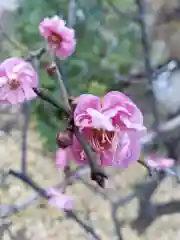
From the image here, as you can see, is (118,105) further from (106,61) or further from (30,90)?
(106,61)

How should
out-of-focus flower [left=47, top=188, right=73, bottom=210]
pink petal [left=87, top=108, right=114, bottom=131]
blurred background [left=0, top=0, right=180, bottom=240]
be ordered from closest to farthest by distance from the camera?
pink petal [left=87, top=108, right=114, bottom=131], out-of-focus flower [left=47, top=188, right=73, bottom=210], blurred background [left=0, top=0, right=180, bottom=240]

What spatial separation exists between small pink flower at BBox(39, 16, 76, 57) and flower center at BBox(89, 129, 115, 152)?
2.9 inches

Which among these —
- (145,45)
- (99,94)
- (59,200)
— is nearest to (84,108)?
(59,200)

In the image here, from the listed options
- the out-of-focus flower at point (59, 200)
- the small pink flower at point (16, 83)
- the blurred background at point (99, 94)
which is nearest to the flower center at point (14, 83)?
the small pink flower at point (16, 83)

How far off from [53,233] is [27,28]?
1.24 feet

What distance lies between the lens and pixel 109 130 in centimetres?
30

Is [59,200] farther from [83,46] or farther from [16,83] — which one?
[83,46]

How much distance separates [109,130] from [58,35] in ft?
0.28

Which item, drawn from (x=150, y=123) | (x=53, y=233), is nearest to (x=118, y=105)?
(x=53, y=233)

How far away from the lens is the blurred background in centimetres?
81

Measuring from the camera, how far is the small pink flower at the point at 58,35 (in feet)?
1.12

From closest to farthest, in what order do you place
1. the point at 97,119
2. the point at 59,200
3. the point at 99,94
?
1. the point at 97,119
2. the point at 59,200
3. the point at 99,94

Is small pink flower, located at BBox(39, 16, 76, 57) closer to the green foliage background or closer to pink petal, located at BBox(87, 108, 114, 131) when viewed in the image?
pink petal, located at BBox(87, 108, 114, 131)

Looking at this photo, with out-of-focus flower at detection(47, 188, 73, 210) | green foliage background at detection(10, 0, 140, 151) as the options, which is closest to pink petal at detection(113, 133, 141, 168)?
out-of-focus flower at detection(47, 188, 73, 210)
